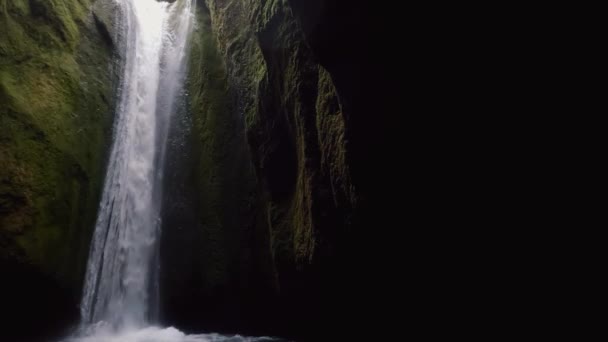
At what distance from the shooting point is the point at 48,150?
8.49m

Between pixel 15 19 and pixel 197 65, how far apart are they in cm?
410

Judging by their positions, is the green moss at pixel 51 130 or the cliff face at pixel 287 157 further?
the green moss at pixel 51 130

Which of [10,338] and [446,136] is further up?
[446,136]

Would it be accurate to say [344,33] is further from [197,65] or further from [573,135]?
[197,65]

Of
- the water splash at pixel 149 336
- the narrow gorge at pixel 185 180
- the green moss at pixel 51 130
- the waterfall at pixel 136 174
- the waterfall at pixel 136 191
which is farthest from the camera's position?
the waterfall at pixel 136 174

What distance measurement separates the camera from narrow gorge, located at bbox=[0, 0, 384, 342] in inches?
230

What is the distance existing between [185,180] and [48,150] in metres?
2.88

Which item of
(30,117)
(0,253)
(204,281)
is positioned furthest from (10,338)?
(30,117)

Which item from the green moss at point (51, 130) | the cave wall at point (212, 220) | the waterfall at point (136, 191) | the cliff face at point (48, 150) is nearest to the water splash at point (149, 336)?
the waterfall at point (136, 191)

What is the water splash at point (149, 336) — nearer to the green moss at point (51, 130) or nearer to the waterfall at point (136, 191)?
the waterfall at point (136, 191)

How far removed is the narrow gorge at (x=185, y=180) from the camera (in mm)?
5832

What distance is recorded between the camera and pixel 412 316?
18.3 feet

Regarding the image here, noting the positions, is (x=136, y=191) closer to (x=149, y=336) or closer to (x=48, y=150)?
(x=48, y=150)

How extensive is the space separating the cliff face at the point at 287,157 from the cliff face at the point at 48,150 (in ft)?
8.12
